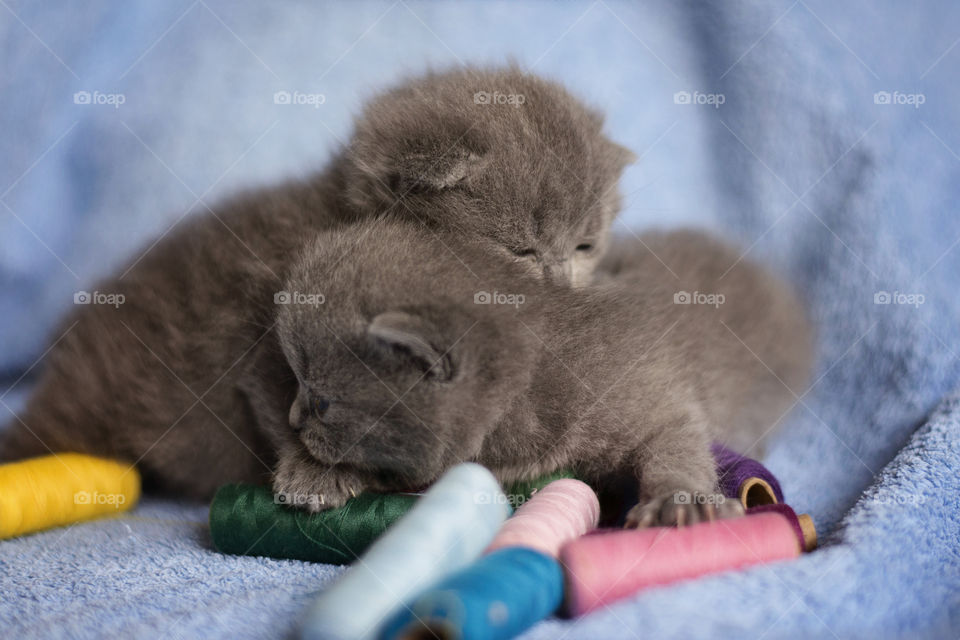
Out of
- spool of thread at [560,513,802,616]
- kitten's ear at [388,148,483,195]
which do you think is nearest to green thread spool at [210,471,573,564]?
spool of thread at [560,513,802,616]

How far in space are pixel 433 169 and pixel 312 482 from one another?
705mm

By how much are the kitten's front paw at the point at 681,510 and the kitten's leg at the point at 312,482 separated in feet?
1.81

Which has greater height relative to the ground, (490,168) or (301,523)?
(490,168)

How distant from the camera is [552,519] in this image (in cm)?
146

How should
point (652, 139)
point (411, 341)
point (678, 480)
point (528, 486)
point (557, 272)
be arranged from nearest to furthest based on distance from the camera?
point (411, 341) → point (678, 480) → point (528, 486) → point (557, 272) → point (652, 139)

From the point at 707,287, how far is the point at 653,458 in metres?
0.68

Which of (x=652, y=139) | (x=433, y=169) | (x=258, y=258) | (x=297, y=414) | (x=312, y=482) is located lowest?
(x=312, y=482)

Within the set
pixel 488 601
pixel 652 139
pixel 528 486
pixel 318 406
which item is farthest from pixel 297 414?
pixel 652 139

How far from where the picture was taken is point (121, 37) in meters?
2.79

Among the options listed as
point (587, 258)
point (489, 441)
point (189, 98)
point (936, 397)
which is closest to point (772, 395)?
point (936, 397)

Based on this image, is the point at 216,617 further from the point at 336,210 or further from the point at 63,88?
the point at 63,88

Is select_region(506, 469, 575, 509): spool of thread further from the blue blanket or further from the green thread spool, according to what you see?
the blue blanket

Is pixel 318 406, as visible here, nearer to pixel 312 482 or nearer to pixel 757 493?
pixel 312 482

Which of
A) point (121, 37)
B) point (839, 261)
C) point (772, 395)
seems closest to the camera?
point (772, 395)
